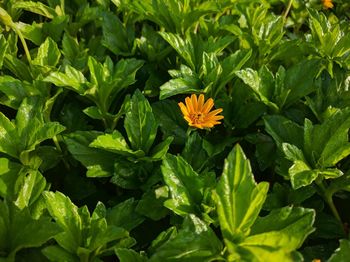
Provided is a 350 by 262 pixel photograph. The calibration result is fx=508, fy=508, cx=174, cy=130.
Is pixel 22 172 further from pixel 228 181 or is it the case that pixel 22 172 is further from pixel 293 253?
pixel 293 253

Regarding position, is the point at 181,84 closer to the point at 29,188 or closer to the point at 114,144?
the point at 114,144

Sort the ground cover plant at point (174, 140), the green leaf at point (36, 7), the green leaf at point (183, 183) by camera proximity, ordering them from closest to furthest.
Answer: the ground cover plant at point (174, 140) < the green leaf at point (183, 183) < the green leaf at point (36, 7)

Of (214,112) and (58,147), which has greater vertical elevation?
(214,112)

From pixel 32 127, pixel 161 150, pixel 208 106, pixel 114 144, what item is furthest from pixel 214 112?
pixel 32 127

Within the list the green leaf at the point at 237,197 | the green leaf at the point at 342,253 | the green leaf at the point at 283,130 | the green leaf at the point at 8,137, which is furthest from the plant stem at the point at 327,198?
the green leaf at the point at 8,137

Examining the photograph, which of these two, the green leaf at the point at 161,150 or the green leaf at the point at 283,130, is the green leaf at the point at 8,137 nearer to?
the green leaf at the point at 161,150

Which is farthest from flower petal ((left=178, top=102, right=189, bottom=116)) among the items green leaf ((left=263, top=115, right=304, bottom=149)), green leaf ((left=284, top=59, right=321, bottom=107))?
green leaf ((left=284, top=59, right=321, bottom=107))

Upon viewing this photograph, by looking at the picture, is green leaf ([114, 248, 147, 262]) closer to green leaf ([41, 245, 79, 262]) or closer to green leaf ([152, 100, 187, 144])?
green leaf ([41, 245, 79, 262])
